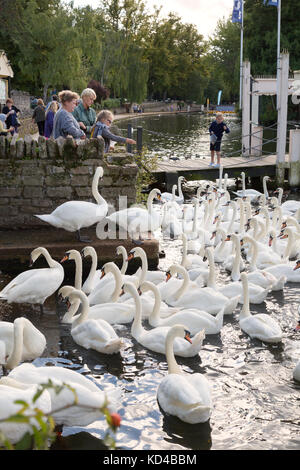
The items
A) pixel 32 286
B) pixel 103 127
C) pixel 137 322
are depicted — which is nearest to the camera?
pixel 137 322

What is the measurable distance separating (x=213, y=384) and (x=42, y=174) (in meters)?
4.89

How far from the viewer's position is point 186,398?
461 cm

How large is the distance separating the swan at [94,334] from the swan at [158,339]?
1.06ft

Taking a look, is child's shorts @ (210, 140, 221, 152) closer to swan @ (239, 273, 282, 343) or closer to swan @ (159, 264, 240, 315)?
swan @ (159, 264, 240, 315)

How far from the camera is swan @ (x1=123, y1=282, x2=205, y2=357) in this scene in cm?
593

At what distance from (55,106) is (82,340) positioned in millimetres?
8191

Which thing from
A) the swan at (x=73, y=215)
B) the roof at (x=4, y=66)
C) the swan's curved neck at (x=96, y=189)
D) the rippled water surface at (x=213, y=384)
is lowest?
the rippled water surface at (x=213, y=384)

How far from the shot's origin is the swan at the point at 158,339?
5.93 meters

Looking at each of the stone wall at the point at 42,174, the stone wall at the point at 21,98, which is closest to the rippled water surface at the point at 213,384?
the stone wall at the point at 42,174

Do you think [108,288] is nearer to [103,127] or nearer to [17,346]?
[17,346]

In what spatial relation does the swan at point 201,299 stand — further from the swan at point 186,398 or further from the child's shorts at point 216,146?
the child's shorts at point 216,146

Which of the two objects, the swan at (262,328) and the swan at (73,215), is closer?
the swan at (262,328)

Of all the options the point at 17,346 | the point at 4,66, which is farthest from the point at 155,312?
the point at 4,66

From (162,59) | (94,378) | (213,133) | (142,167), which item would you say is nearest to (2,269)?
(94,378)
